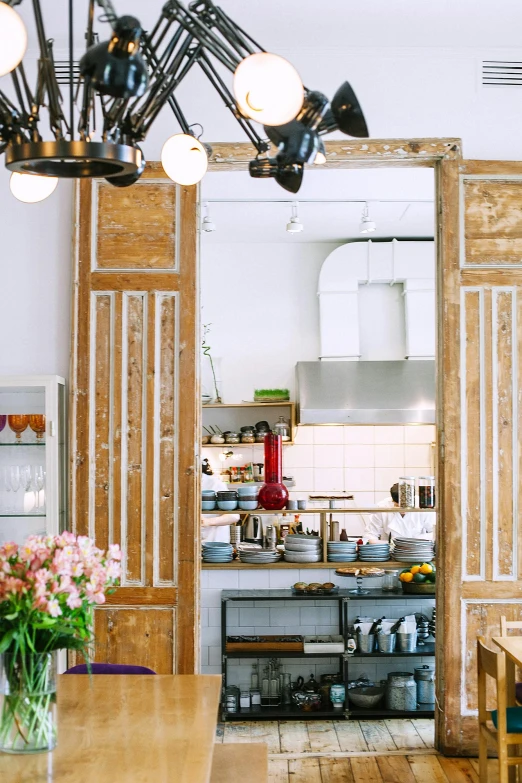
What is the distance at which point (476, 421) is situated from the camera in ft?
14.3

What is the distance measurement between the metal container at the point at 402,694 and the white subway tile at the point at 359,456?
342cm

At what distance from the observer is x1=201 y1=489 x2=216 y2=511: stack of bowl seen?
536cm

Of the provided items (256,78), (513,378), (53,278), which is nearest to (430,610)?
(513,378)

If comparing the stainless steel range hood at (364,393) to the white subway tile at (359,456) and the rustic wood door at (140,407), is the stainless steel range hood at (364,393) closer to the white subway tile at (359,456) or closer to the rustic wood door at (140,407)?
the white subway tile at (359,456)

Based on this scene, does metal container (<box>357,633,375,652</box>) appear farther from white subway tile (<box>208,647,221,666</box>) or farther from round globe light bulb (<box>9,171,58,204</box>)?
round globe light bulb (<box>9,171,58,204</box>)

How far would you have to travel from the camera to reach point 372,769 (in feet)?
13.8

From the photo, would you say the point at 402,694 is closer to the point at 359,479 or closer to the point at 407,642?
the point at 407,642

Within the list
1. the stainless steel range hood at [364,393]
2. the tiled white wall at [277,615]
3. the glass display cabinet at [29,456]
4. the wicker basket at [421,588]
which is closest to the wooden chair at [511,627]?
the wicker basket at [421,588]

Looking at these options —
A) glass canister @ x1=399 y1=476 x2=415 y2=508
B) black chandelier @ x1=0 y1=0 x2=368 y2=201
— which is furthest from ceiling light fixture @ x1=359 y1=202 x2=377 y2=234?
black chandelier @ x1=0 y1=0 x2=368 y2=201

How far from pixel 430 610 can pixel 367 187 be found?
10.6ft

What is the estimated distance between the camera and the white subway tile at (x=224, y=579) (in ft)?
17.7

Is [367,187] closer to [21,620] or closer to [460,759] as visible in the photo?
[460,759]

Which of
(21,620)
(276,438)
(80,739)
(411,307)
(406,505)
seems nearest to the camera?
(21,620)

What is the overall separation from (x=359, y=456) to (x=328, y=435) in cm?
37
